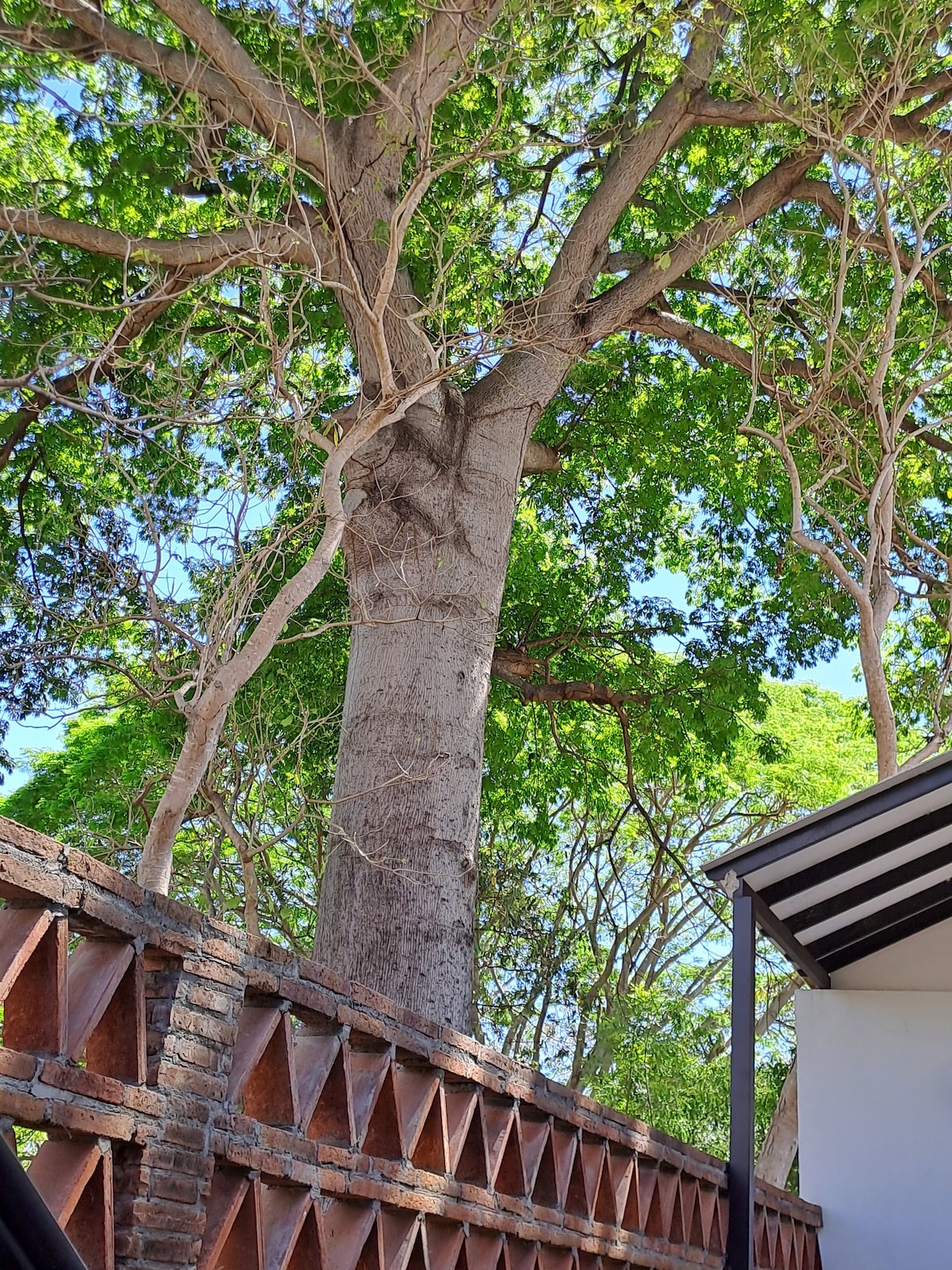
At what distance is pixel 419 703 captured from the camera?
18.7 feet

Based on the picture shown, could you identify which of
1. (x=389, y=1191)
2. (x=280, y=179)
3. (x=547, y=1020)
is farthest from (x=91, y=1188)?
(x=547, y=1020)

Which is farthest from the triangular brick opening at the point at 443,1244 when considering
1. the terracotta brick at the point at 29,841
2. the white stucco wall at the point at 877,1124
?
the white stucco wall at the point at 877,1124

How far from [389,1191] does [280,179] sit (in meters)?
6.24

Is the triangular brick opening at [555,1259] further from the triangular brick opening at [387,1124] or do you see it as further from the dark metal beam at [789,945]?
the dark metal beam at [789,945]

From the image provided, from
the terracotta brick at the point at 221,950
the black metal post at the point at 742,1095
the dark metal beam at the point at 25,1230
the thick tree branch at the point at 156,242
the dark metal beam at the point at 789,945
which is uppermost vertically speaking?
the thick tree branch at the point at 156,242

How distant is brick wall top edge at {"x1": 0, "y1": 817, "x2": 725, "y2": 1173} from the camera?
6.86 ft

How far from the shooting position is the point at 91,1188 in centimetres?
207

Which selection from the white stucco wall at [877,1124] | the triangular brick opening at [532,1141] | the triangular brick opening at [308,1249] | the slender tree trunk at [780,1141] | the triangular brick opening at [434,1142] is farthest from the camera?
the slender tree trunk at [780,1141]

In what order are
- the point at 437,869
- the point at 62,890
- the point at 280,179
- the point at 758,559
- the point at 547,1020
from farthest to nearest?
the point at 547,1020, the point at 758,559, the point at 280,179, the point at 437,869, the point at 62,890

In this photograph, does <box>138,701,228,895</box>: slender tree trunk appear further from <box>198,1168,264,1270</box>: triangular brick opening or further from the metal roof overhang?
the metal roof overhang

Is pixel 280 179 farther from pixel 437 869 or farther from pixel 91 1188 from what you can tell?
pixel 91 1188

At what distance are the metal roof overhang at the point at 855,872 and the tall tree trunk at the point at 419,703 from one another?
4.03 ft

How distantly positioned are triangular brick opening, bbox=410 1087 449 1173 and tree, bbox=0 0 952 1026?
1769 millimetres

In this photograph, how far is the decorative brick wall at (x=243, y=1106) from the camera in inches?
80.0
